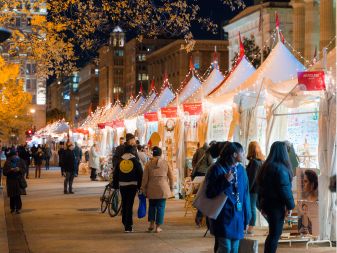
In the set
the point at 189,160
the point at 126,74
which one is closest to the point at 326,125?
the point at 189,160

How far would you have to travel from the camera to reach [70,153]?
83.3 feet

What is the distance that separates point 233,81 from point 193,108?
150 centimetres

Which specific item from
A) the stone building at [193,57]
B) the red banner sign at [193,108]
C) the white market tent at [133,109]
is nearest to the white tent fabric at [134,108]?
the white market tent at [133,109]

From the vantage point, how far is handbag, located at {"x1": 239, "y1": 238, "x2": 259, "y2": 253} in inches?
333

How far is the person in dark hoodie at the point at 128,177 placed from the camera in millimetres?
14383

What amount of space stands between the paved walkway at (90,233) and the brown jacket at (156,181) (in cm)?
77

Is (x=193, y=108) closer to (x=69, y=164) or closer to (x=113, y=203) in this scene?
(x=113, y=203)

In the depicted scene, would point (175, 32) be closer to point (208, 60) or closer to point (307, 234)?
point (307, 234)

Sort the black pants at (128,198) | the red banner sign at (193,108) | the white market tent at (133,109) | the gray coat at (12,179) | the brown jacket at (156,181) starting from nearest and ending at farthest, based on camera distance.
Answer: the brown jacket at (156,181), the black pants at (128,198), the gray coat at (12,179), the red banner sign at (193,108), the white market tent at (133,109)

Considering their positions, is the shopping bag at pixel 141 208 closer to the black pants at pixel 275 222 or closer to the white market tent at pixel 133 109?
the black pants at pixel 275 222

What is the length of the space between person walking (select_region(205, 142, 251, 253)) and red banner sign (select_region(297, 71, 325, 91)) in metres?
4.89

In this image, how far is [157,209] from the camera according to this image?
14312 mm

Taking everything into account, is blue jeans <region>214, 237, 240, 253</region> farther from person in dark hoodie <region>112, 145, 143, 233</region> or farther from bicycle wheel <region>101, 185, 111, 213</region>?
bicycle wheel <region>101, 185, 111, 213</region>

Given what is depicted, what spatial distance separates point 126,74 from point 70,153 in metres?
138
